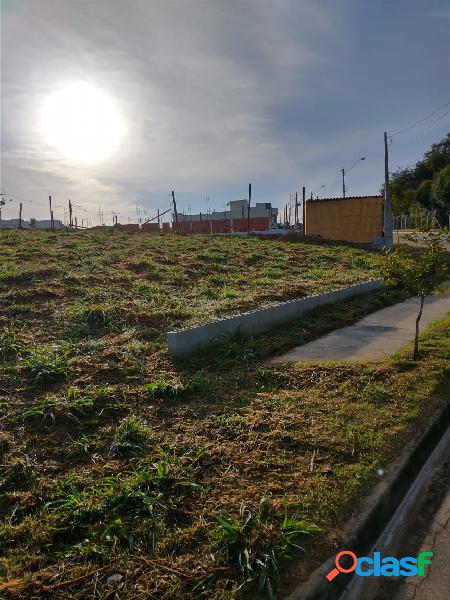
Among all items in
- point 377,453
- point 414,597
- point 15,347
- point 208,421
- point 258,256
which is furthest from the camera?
point 258,256

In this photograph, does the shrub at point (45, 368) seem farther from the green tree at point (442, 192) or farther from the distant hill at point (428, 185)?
the green tree at point (442, 192)

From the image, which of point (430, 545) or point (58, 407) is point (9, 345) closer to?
point (58, 407)

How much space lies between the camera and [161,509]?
2.77 metres

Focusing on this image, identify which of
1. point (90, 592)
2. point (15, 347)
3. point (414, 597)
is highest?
point (15, 347)

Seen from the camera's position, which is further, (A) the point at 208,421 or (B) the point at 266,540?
(A) the point at 208,421

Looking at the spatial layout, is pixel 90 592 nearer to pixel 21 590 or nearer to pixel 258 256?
pixel 21 590

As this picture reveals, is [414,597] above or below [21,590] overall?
below

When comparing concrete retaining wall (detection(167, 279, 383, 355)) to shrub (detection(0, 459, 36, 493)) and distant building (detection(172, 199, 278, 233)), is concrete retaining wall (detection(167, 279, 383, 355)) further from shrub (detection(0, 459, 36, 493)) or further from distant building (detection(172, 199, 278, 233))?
distant building (detection(172, 199, 278, 233))

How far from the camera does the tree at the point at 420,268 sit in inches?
227

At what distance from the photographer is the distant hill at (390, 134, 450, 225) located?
44.8m

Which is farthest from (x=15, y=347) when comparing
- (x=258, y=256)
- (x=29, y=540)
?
(x=258, y=256)

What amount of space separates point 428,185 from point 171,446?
53870 millimetres

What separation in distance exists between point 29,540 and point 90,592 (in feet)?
1.93

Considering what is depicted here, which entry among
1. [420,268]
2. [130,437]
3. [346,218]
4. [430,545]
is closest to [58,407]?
[130,437]
